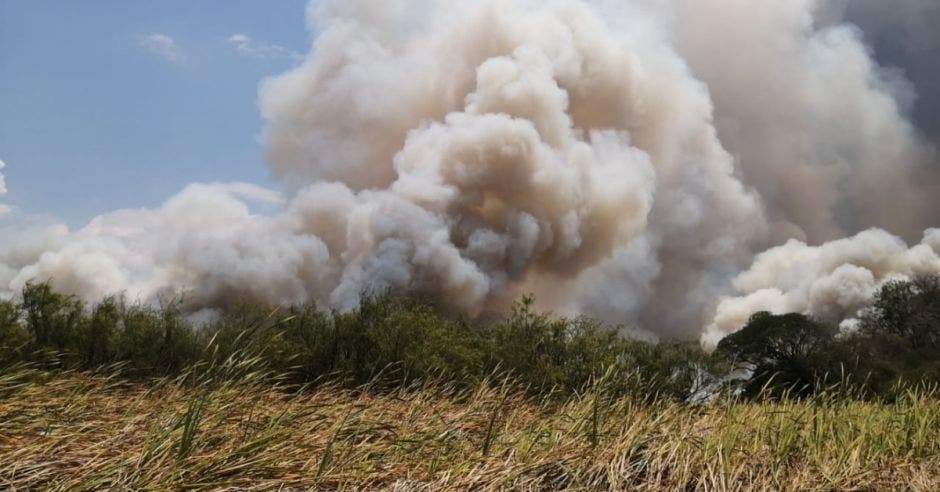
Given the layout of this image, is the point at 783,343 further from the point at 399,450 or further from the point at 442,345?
the point at 399,450

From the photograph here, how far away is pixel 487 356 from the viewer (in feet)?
125

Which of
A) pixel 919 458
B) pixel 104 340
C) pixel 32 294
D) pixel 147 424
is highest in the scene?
pixel 32 294

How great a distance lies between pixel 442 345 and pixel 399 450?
27.5m

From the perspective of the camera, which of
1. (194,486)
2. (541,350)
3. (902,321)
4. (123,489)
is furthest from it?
(902,321)

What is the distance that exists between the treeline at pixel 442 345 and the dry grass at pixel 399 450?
1475 centimetres

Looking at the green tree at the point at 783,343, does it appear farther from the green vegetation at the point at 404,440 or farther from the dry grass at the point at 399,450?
the dry grass at the point at 399,450

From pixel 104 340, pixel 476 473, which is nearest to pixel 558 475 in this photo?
pixel 476 473

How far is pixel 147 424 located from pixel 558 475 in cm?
318

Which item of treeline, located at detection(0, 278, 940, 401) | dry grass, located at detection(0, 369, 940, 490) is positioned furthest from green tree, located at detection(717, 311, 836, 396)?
dry grass, located at detection(0, 369, 940, 490)

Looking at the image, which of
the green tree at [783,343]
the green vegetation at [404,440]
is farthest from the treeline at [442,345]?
the green vegetation at [404,440]

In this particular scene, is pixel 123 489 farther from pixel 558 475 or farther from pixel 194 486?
pixel 558 475

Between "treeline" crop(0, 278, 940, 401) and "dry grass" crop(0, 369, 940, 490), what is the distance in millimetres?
14747

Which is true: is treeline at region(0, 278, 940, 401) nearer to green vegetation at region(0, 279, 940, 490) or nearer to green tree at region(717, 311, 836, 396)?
green tree at region(717, 311, 836, 396)

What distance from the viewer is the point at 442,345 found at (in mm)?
33000
